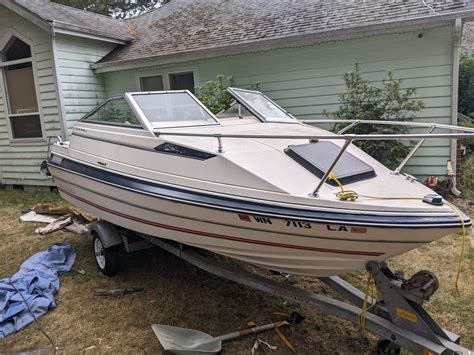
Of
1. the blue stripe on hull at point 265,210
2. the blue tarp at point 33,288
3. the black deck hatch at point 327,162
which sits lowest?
the blue tarp at point 33,288

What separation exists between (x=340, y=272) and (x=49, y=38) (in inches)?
298

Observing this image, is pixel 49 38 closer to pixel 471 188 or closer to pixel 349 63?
pixel 349 63

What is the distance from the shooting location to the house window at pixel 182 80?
8.12 meters

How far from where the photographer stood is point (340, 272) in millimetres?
2453

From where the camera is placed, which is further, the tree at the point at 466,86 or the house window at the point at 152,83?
the tree at the point at 466,86

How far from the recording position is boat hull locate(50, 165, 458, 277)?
2207 mm

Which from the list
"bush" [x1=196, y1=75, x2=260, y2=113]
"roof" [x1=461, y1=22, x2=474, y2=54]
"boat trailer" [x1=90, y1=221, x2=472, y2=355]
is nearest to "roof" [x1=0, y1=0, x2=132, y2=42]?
"bush" [x1=196, y1=75, x2=260, y2=113]

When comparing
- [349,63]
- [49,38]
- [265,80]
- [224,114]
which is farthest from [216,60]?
[224,114]

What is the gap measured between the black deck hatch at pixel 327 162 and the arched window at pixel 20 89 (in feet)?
24.2

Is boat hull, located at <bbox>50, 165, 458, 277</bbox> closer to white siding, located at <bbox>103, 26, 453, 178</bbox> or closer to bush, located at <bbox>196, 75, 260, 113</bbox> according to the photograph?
bush, located at <bbox>196, 75, 260, 113</bbox>

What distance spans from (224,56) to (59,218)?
4.26 metres

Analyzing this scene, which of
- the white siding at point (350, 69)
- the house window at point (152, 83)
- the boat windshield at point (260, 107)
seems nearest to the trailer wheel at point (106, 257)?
the boat windshield at point (260, 107)

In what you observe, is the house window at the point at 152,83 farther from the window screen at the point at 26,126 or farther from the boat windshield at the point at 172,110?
the boat windshield at the point at 172,110

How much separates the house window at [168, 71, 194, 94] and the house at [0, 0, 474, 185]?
2 cm
